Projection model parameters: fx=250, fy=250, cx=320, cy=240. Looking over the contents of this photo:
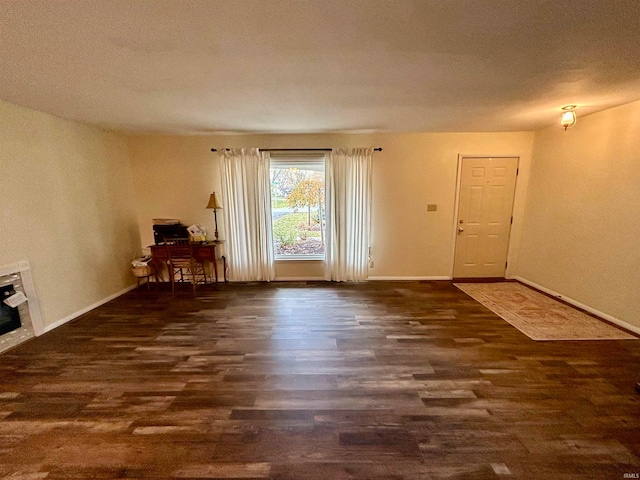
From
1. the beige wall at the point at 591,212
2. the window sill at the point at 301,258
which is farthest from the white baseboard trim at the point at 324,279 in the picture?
the beige wall at the point at 591,212

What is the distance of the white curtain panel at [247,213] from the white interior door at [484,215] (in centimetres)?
319

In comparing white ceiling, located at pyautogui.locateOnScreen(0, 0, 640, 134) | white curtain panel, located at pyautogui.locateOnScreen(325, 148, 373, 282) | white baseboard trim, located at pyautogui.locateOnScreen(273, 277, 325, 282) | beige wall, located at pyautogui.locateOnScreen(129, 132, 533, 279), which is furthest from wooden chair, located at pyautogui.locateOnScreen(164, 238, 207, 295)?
white curtain panel, located at pyautogui.locateOnScreen(325, 148, 373, 282)

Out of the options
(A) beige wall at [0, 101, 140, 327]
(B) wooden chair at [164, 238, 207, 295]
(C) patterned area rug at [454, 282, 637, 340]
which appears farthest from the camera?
(B) wooden chair at [164, 238, 207, 295]

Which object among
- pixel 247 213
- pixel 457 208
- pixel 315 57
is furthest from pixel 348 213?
pixel 315 57

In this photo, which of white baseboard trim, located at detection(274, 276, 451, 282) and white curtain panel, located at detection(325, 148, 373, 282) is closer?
white curtain panel, located at detection(325, 148, 373, 282)

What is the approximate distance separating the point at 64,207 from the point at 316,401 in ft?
11.9

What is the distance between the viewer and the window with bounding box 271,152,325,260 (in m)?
4.14

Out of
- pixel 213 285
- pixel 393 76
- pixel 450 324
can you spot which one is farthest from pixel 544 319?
pixel 213 285

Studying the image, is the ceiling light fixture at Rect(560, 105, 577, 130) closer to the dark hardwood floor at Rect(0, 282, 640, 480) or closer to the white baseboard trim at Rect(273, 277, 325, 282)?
the dark hardwood floor at Rect(0, 282, 640, 480)

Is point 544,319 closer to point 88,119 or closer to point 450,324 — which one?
point 450,324

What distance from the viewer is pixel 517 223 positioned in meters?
4.15

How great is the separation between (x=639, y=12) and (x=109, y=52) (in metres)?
2.99

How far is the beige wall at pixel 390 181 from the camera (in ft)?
13.0

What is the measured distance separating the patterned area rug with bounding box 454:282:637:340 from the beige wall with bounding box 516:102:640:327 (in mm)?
252
